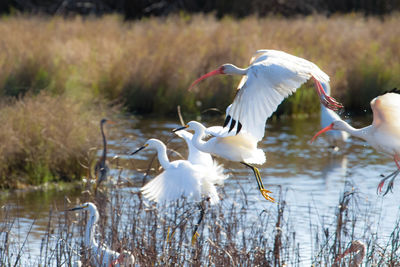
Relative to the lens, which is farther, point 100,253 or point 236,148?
point 236,148

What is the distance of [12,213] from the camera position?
780 centimetres

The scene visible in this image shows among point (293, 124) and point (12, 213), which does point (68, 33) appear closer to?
point (293, 124)

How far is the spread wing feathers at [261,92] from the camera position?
4602 mm

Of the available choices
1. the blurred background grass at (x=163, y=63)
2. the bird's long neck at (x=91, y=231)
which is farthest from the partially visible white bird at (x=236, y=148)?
the blurred background grass at (x=163, y=63)

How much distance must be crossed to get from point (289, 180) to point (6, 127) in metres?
3.65

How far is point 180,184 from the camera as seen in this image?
5.64 m

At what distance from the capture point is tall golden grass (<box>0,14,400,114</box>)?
1306 cm

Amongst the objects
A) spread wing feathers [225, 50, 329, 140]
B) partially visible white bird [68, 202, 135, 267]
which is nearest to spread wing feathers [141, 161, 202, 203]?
partially visible white bird [68, 202, 135, 267]

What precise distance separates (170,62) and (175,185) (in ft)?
28.9

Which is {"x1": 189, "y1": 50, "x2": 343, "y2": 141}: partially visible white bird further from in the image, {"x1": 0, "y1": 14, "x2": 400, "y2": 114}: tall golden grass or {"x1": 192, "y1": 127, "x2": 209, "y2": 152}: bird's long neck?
{"x1": 0, "y1": 14, "x2": 400, "y2": 114}: tall golden grass

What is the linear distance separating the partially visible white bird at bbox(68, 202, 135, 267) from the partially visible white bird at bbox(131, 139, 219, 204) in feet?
1.45

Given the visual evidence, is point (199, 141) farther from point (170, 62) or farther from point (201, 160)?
point (170, 62)

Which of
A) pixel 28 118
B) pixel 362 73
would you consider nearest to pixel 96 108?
pixel 28 118

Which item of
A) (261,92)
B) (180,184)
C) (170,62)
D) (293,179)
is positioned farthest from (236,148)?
(170,62)
